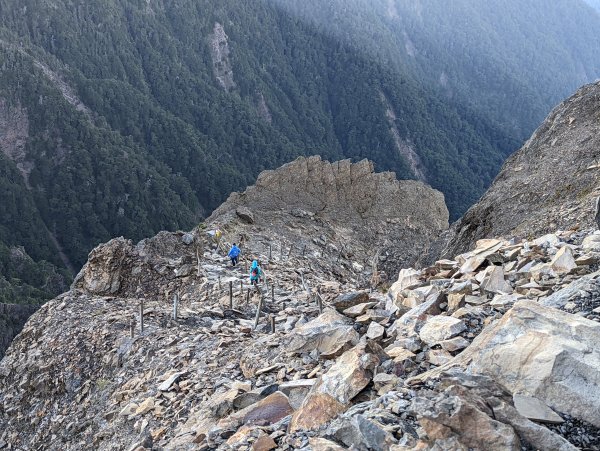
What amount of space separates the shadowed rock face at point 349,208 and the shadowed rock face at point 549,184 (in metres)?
7.08

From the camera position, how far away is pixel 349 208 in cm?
3709

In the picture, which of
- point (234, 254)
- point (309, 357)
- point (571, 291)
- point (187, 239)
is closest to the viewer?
point (571, 291)

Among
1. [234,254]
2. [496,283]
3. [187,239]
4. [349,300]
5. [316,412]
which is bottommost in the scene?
[496,283]

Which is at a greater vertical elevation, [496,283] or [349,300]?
[349,300]

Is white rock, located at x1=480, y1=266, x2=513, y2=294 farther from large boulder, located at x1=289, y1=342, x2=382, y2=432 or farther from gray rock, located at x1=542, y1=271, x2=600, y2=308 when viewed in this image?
large boulder, located at x1=289, y1=342, x2=382, y2=432

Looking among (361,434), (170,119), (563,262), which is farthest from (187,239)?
(170,119)

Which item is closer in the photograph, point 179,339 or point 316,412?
point 316,412

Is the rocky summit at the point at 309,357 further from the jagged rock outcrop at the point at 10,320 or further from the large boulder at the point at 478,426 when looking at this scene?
the jagged rock outcrop at the point at 10,320

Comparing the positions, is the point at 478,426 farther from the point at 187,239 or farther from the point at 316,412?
the point at 187,239

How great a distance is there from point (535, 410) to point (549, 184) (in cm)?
1822

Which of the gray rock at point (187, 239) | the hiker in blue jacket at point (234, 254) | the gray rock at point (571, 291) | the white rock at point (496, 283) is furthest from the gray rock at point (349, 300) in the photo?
the gray rock at point (187, 239)

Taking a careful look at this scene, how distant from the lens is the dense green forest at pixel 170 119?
10938 cm

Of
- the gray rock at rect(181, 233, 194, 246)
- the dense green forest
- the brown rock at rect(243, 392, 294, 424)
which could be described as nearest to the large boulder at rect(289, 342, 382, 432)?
the brown rock at rect(243, 392, 294, 424)

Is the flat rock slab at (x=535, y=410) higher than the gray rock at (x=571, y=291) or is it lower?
lower
